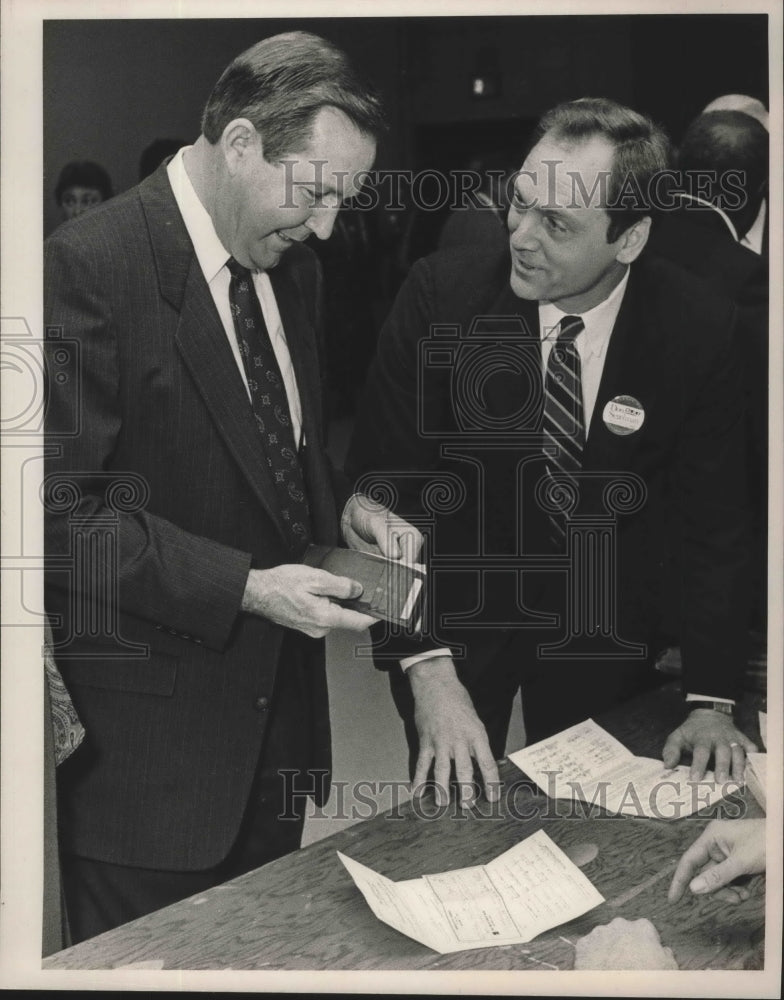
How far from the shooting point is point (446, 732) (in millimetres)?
2352

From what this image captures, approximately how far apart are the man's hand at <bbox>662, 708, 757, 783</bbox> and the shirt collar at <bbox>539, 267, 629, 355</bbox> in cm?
80

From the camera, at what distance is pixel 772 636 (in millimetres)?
2451

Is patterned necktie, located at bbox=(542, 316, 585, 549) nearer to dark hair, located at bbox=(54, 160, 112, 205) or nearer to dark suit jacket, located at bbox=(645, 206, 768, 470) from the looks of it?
dark suit jacket, located at bbox=(645, 206, 768, 470)

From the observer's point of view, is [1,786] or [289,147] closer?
[289,147]

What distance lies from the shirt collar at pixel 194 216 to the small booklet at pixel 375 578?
22.5 inches

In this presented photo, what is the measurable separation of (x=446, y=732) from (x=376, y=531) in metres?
0.43

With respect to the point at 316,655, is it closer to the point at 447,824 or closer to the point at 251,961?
the point at 447,824

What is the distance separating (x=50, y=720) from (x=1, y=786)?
Result: 21cm

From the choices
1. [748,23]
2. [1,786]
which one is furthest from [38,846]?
[748,23]

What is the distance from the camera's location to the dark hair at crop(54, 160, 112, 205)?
7.26ft

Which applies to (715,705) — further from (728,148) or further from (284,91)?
(284,91)

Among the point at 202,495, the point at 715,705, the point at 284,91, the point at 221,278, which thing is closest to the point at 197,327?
the point at 221,278

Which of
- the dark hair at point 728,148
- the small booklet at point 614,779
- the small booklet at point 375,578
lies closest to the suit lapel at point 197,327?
the small booklet at point 375,578

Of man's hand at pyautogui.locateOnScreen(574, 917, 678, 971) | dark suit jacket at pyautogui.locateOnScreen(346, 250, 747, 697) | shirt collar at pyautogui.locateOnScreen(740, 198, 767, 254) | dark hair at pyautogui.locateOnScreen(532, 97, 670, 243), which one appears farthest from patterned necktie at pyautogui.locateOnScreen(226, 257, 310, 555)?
shirt collar at pyautogui.locateOnScreen(740, 198, 767, 254)
